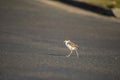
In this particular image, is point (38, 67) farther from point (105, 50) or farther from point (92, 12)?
point (92, 12)

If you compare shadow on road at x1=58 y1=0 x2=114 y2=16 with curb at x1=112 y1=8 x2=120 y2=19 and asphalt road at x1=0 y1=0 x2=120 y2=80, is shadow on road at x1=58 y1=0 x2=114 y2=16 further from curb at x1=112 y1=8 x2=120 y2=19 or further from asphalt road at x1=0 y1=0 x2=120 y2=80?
asphalt road at x1=0 y1=0 x2=120 y2=80

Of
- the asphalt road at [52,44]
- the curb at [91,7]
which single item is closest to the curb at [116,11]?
the curb at [91,7]

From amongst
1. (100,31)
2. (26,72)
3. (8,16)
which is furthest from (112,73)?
(8,16)

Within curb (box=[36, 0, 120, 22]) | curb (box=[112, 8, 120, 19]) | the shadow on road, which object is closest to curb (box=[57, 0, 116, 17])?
the shadow on road

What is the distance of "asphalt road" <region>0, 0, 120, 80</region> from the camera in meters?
9.44

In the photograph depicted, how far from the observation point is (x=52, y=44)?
1194 cm

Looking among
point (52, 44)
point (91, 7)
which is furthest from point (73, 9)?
point (52, 44)

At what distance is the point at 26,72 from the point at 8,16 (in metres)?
6.67

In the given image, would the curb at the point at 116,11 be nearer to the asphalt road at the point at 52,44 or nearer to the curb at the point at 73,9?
the curb at the point at 73,9

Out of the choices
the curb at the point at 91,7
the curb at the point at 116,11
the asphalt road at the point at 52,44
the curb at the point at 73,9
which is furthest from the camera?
the curb at the point at 91,7

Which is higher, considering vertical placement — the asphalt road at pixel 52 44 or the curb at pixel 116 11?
the curb at pixel 116 11

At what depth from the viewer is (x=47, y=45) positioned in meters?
11.7

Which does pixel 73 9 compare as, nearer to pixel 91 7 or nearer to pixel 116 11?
pixel 91 7

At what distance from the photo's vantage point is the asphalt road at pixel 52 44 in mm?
9438
